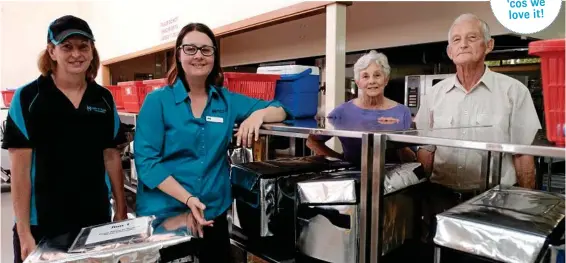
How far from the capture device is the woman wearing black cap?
1.58 meters

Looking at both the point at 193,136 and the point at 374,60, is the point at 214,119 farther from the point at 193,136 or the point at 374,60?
the point at 374,60

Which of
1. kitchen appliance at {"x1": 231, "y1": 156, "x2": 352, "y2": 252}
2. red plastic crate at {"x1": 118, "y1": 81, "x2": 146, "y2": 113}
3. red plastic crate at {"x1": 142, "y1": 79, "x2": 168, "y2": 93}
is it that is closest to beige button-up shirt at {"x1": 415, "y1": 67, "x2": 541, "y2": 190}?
kitchen appliance at {"x1": 231, "y1": 156, "x2": 352, "y2": 252}

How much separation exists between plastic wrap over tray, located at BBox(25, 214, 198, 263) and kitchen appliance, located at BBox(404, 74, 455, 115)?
77.6 inches

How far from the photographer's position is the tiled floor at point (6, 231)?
3.56 m

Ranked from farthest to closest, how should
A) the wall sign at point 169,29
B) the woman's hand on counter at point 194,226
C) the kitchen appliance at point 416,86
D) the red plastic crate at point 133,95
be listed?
1. the wall sign at point 169,29
2. the red plastic crate at point 133,95
3. the kitchen appliance at point 416,86
4. the woman's hand on counter at point 194,226

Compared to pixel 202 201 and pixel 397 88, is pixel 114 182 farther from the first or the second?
pixel 397 88

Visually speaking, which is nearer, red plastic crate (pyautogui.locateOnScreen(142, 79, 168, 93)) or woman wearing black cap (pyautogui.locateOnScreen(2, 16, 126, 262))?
woman wearing black cap (pyautogui.locateOnScreen(2, 16, 126, 262))

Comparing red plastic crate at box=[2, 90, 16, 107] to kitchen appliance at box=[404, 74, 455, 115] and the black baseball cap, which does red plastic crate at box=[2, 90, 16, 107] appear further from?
kitchen appliance at box=[404, 74, 455, 115]

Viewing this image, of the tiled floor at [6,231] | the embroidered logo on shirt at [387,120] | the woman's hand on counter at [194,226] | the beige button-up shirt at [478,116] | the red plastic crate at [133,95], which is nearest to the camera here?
the woman's hand on counter at [194,226]

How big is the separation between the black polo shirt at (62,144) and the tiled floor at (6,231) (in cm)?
235

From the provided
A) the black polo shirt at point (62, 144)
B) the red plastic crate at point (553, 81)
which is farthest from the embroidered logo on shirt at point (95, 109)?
the red plastic crate at point (553, 81)

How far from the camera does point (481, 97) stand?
1.81 m

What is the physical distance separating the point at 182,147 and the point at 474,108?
1272 mm

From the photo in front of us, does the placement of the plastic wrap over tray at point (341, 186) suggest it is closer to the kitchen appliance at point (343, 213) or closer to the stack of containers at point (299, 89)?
the kitchen appliance at point (343, 213)
